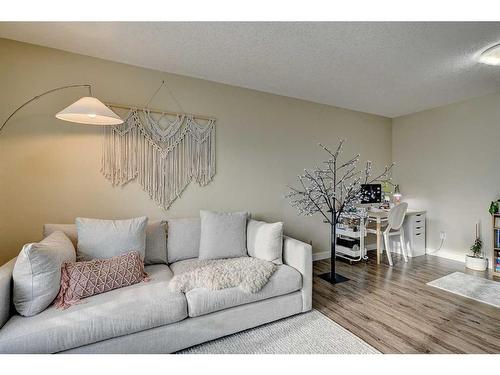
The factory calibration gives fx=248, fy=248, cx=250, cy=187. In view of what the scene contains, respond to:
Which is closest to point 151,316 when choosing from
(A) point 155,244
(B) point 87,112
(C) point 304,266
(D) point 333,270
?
(A) point 155,244

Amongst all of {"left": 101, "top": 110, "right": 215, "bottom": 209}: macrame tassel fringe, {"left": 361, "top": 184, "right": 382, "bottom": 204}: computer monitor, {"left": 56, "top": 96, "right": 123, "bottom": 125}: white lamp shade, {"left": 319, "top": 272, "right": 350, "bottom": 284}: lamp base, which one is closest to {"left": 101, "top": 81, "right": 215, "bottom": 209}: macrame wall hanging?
{"left": 101, "top": 110, "right": 215, "bottom": 209}: macrame tassel fringe

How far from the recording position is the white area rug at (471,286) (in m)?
2.49

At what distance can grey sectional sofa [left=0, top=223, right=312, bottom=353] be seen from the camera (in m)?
1.37

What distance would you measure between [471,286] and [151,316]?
130 inches

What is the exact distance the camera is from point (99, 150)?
2.45 m

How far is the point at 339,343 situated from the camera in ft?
5.86

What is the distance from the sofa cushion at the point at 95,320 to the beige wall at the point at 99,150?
1109 millimetres

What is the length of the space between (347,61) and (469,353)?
8.42 feet

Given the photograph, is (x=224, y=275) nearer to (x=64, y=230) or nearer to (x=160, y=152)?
(x=64, y=230)

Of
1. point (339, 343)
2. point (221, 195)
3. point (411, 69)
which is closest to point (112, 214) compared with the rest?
point (221, 195)

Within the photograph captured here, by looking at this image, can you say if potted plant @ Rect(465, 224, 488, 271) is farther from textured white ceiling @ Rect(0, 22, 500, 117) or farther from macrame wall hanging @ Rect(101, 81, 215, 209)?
macrame wall hanging @ Rect(101, 81, 215, 209)

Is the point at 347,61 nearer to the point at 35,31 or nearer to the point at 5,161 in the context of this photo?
the point at 35,31

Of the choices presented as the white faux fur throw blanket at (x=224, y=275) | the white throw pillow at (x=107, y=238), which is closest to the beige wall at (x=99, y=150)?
the white throw pillow at (x=107, y=238)

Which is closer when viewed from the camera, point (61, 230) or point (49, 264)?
point (49, 264)
